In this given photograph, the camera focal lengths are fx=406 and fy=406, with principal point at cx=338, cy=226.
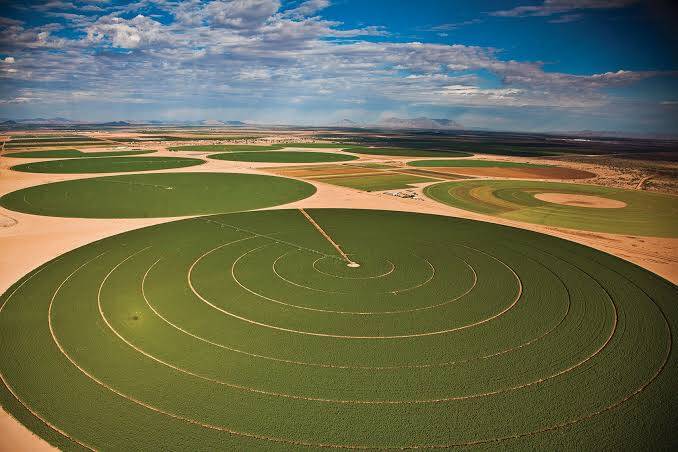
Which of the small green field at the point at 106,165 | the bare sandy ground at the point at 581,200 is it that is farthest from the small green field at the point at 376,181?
the small green field at the point at 106,165

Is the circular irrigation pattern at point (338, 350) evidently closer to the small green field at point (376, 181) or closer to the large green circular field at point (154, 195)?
the large green circular field at point (154, 195)

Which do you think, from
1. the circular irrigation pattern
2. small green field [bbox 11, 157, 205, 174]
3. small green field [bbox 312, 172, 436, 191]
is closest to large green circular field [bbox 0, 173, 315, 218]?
small green field [bbox 312, 172, 436, 191]

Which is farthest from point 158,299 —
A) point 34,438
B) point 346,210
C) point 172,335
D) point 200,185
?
point 200,185

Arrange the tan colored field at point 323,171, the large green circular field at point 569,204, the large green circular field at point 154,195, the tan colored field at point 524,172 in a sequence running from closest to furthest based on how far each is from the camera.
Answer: the large green circular field at point 569,204 < the large green circular field at point 154,195 < the tan colored field at point 323,171 < the tan colored field at point 524,172

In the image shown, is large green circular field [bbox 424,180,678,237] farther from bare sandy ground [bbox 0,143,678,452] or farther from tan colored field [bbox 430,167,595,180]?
tan colored field [bbox 430,167,595,180]

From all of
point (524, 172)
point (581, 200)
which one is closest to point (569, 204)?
point (581, 200)
